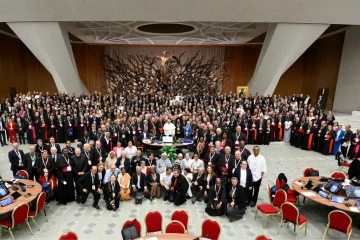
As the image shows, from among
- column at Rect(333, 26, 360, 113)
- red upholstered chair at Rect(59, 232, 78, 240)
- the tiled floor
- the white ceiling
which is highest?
the white ceiling

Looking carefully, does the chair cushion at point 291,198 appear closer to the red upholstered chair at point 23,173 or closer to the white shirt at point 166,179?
the white shirt at point 166,179

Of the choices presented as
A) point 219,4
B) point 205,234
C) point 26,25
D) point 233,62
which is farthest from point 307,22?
point 26,25

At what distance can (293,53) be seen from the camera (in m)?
17.9

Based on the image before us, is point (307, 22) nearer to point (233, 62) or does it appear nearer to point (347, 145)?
point (347, 145)

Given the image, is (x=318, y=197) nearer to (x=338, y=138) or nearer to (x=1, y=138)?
(x=338, y=138)

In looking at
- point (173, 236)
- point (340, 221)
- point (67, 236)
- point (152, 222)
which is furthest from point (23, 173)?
point (340, 221)

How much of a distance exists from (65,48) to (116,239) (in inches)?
655

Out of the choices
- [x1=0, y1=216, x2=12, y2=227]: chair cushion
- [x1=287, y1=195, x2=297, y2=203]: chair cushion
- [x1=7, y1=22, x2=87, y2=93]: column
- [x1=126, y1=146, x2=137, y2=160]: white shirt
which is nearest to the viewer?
[x1=0, y1=216, x2=12, y2=227]: chair cushion

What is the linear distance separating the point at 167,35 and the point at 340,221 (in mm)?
21401

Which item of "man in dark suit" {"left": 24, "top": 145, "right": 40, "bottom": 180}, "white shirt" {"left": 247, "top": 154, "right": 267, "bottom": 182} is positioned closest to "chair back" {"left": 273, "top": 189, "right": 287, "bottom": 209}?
"white shirt" {"left": 247, "top": 154, "right": 267, "bottom": 182}

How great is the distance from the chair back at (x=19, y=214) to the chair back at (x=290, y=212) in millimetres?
5401

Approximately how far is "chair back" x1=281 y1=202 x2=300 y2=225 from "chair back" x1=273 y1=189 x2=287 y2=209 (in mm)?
483

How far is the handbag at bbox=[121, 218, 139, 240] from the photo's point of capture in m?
4.22

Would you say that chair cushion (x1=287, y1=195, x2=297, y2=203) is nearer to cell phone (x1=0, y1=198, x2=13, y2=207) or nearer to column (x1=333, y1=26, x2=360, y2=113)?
cell phone (x1=0, y1=198, x2=13, y2=207)
